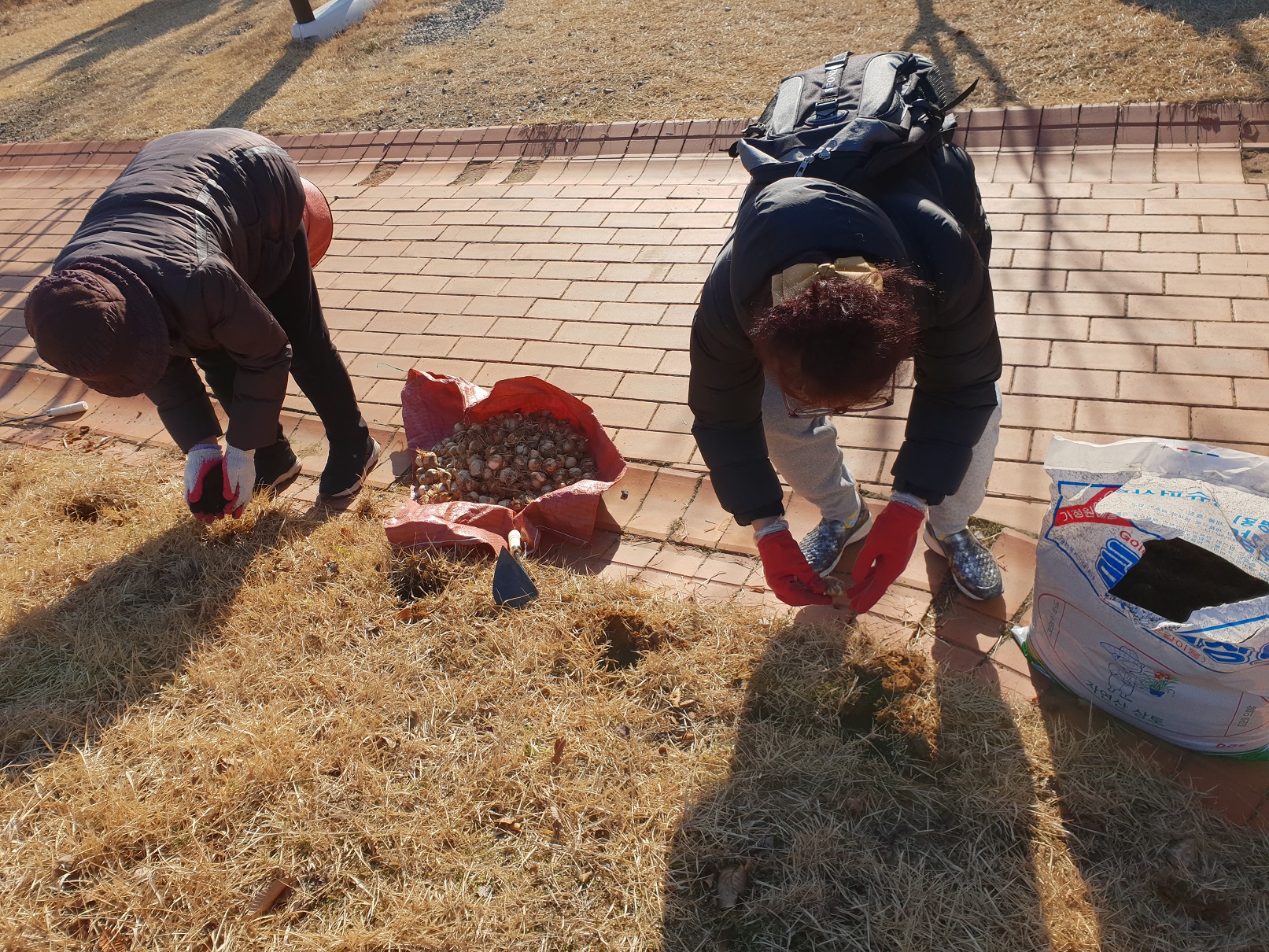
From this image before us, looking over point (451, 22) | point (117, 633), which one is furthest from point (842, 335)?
point (451, 22)

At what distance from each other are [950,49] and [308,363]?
4295mm

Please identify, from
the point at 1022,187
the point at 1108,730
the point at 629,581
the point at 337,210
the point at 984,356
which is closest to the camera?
the point at 984,356

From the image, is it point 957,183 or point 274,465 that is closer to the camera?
point 957,183

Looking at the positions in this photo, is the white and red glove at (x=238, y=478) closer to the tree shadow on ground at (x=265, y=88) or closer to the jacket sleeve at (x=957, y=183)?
the jacket sleeve at (x=957, y=183)

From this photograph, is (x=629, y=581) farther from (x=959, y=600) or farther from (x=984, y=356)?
(x=984, y=356)

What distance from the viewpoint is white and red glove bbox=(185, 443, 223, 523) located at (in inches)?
108

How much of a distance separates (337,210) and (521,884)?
4522 millimetres

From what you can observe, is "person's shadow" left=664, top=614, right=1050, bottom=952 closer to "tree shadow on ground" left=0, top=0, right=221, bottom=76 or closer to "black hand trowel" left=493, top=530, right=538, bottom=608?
"black hand trowel" left=493, top=530, right=538, bottom=608

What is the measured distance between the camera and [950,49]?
5.27 meters

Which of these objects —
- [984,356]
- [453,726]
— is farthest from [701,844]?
[984,356]

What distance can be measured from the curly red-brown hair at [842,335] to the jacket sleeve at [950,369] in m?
0.19

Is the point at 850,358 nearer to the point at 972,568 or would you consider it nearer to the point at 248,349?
the point at 972,568

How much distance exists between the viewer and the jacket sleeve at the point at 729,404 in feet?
5.93

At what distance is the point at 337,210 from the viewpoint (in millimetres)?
5359
